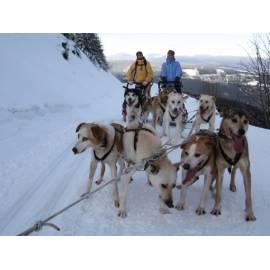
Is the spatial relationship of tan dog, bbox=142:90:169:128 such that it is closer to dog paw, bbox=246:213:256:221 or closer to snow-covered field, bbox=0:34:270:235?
snow-covered field, bbox=0:34:270:235

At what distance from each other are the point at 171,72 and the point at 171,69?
80mm

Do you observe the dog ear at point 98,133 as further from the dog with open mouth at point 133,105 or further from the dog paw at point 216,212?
the dog with open mouth at point 133,105

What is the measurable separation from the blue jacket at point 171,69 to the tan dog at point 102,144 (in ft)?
15.8

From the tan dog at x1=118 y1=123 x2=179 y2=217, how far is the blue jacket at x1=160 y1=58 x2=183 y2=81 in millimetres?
4494

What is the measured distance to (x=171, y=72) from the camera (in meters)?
9.15

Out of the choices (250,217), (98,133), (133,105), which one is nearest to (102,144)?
(98,133)

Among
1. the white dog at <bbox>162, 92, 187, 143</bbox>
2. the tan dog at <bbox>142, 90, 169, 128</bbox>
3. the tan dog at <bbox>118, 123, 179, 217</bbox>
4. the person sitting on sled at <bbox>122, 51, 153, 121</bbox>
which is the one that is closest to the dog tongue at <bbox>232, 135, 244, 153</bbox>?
the tan dog at <bbox>118, 123, 179, 217</bbox>

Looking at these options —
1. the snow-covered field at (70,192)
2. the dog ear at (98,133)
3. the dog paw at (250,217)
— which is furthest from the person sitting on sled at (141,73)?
the dog paw at (250,217)

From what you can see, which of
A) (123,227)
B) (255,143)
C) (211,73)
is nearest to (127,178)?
(123,227)

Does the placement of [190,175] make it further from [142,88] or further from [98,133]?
[142,88]

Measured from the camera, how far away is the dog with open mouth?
8570mm

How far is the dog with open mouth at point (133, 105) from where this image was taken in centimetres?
857

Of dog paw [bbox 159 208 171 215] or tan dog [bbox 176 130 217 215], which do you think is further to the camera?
dog paw [bbox 159 208 171 215]

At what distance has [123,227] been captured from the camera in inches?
154
